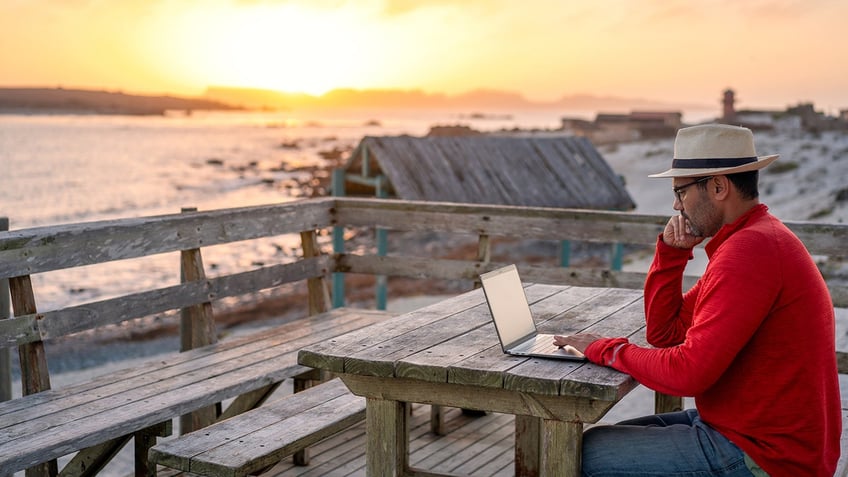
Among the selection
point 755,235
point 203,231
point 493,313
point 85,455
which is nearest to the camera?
point 755,235

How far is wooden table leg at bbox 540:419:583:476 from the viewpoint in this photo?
324 cm

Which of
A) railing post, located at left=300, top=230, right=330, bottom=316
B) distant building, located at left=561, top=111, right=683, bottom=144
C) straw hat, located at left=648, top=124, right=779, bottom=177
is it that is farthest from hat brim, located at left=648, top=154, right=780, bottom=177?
distant building, located at left=561, top=111, right=683, bottom=144

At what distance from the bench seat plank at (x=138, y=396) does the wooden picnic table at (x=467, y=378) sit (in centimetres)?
130

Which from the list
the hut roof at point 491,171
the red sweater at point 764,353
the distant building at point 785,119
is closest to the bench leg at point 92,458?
the red sweater at point 764,353

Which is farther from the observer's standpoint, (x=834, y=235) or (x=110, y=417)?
(x=834, y=235)

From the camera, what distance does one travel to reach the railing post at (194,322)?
5.82 meters

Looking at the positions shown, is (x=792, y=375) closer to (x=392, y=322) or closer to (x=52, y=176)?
(x=392, y=322)

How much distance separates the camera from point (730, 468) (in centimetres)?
305

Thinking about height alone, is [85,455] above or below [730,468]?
below

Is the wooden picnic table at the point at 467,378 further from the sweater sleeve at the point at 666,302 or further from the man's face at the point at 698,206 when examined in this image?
the man's face at the point at 698,206

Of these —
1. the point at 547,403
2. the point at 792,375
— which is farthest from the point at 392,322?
the point at 792,375

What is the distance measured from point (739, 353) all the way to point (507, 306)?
871mm

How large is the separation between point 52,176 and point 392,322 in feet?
206

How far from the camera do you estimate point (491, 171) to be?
11305 mm
